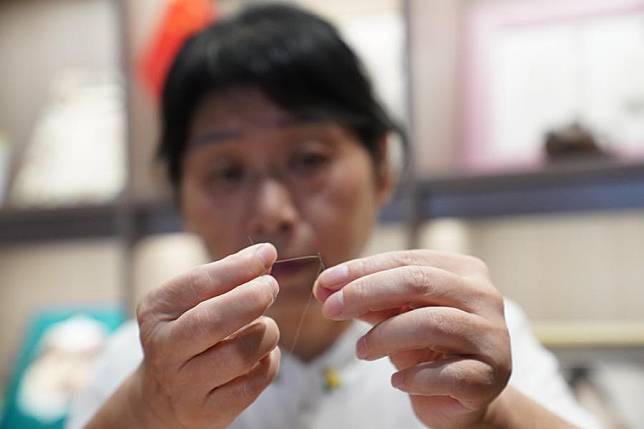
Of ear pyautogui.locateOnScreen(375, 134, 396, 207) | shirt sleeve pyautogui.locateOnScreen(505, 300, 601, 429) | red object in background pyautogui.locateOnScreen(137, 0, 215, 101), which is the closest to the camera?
shirt sleeve pyautogui.locateOnScreen(505, 300, 601, 429)

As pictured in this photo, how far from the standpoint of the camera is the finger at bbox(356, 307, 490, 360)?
383 millimetres

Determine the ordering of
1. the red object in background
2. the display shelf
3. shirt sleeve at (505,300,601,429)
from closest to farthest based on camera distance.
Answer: shirt sleeve at (505,300,601,429)
the display shelf
the red object in background

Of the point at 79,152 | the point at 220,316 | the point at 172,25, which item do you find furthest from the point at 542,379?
the point at 79,152

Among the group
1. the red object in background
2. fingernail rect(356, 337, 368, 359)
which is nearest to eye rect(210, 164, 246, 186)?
fingernail rect(356, 337, 368, 359)

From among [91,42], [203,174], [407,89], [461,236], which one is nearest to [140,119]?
[91,42]

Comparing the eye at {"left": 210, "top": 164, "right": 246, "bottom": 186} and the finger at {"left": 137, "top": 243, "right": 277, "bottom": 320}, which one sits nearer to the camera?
the finger at {"left": 137, "top": 243, "right": 277, "bottom": 320}

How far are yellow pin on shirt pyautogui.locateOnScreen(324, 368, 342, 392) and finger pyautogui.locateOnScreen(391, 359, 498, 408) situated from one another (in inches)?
11.3

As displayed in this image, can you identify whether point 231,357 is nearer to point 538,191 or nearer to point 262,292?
point 262,292

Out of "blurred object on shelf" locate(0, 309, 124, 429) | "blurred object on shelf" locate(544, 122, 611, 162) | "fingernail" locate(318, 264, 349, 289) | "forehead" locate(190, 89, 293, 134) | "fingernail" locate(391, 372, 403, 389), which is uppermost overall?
"forehead" locate(190, 89, 293, 134)

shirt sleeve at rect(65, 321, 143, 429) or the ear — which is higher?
the ear

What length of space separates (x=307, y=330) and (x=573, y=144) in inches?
26.1

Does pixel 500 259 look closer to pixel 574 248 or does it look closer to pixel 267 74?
pixel 574 248

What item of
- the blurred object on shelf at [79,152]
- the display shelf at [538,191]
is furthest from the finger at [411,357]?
the blurred object on shelf at [79,152]

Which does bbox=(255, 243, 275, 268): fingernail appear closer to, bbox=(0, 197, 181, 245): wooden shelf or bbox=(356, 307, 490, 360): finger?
bbox=(356, 307, 490, 360): finger
